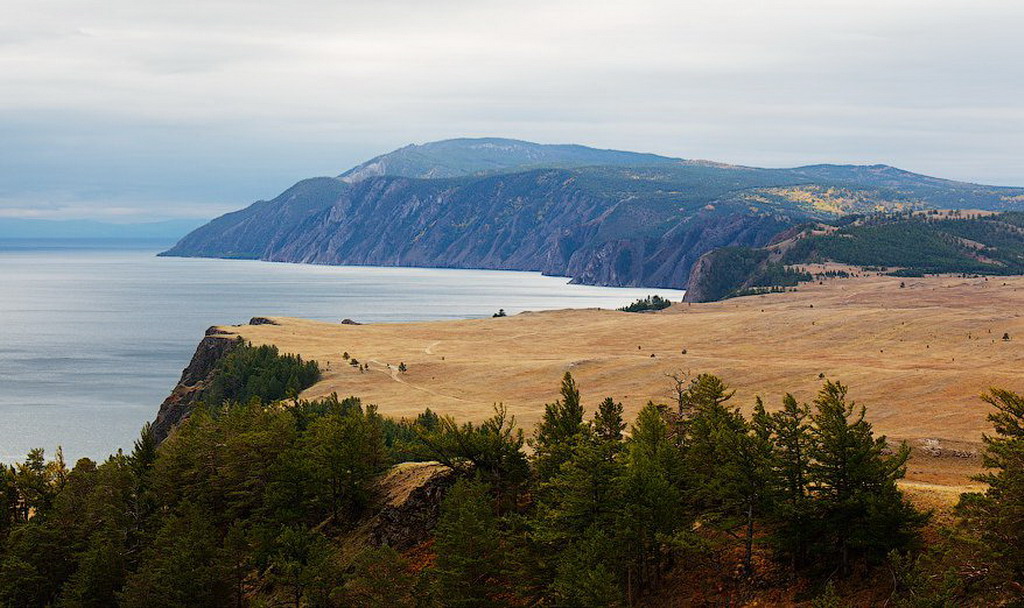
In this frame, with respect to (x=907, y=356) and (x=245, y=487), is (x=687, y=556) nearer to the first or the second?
(x=245, y=487)

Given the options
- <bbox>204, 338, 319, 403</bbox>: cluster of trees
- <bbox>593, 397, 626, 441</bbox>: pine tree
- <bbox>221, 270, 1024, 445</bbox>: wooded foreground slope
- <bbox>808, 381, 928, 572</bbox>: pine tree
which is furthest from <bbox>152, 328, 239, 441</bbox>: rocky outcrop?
<bbox>808, 381, 928, 572</bbox>: pine tree

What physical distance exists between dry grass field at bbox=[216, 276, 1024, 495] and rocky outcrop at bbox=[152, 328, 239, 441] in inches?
227

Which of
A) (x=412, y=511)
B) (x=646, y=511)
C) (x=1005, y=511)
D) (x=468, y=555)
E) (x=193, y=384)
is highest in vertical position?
(x=1005, y=511)

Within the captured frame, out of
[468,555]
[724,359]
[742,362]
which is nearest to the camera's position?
[468,555]

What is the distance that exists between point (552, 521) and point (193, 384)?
117973 millimetres

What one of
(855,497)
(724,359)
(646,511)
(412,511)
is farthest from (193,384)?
(855,497)

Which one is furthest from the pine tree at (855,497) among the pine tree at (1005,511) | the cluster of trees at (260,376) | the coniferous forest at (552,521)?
the cluster of trees at (260,376)

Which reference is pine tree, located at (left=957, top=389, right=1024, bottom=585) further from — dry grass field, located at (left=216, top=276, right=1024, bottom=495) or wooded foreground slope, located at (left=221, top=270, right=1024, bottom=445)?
wooded foreground slope, located at (left=221, top=270, right=1024, bottom=445)

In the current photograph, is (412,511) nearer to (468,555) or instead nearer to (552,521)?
(468,555)

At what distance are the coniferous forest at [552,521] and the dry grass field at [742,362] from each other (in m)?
16.7

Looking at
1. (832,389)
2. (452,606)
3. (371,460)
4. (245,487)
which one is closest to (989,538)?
(832,389)

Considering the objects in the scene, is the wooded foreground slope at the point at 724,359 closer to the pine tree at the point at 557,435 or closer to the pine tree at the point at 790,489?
the pine tree at the point at 557,435

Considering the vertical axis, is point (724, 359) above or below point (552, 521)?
above

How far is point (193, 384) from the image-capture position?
15688 cm
